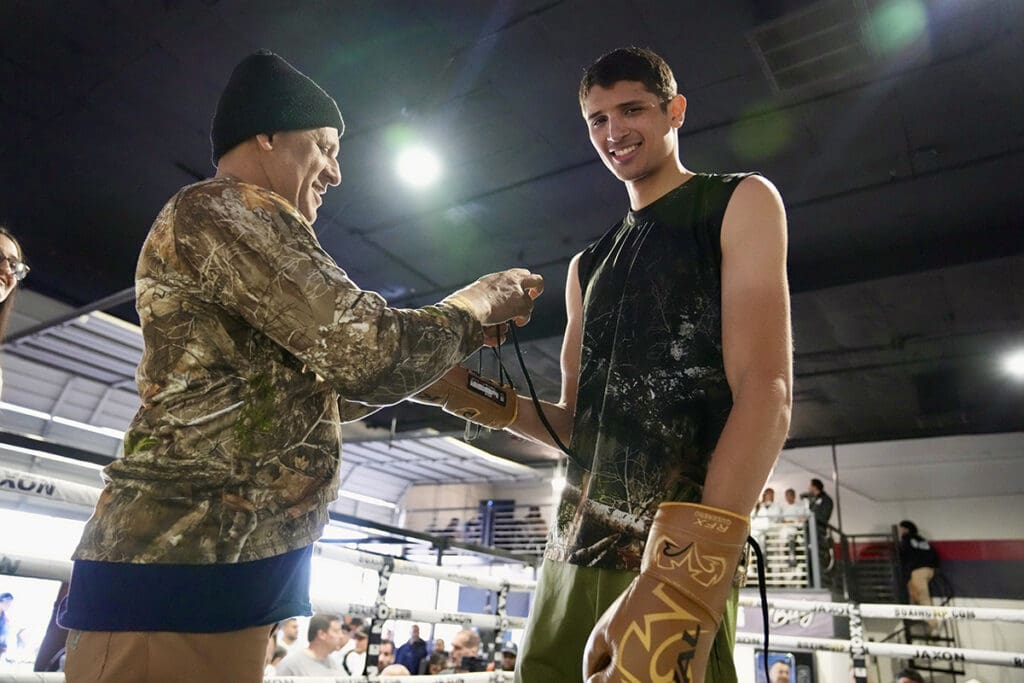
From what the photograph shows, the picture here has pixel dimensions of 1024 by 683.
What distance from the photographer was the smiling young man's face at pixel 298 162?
1234mm

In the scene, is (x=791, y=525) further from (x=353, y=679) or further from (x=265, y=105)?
(x=265, y=105)

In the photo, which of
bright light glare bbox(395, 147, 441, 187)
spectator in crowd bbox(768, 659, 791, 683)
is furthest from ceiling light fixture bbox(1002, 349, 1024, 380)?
bright light glare bbox(395, 147, 441, 187)

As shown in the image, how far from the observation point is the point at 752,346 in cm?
103

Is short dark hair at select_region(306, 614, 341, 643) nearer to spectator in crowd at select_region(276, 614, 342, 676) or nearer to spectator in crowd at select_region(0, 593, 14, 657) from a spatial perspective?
spectator in crowd at select_region(276, 614, 342, 676)

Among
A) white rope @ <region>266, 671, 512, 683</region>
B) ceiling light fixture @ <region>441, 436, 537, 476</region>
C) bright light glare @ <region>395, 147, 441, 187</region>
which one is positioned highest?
bright light glare @ <region>395, 147, 441, 187</region>

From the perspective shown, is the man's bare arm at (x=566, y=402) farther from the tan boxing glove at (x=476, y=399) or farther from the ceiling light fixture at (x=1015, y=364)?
the ceiling light fixture at (x=1015, y=364)

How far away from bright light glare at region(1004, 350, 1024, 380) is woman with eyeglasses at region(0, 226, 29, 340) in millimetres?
10811

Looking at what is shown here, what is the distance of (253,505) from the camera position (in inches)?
40.6

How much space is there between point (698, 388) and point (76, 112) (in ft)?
21.2

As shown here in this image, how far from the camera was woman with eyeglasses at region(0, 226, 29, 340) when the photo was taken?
109 inches

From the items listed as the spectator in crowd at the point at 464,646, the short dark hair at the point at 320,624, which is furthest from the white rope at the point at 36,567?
the spectator in crowd at the point at 464,646

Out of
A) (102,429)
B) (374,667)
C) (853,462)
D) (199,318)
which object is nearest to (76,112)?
(374,667)

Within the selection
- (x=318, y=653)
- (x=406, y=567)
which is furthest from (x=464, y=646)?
(x=406, y=567)

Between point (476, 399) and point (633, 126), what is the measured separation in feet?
2.13
